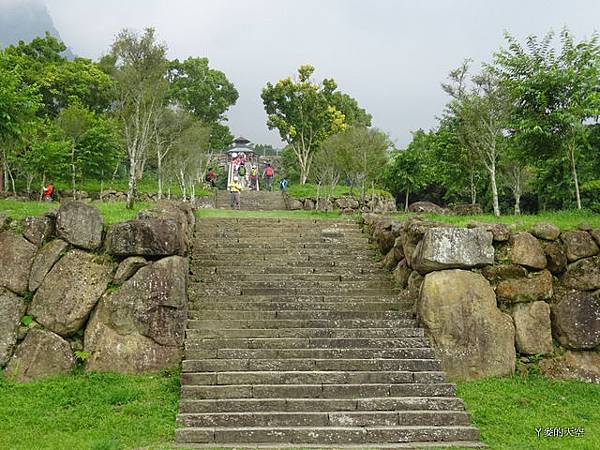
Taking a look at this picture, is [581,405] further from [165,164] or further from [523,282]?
[165,164]

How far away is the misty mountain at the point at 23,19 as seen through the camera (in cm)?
16038

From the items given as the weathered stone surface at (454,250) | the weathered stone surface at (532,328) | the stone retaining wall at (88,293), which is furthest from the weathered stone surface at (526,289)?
the stone retaining wall at (88,293)

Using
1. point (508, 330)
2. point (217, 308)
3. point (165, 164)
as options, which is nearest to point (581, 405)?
point (508, 330)

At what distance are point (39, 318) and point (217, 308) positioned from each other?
2.93 metres

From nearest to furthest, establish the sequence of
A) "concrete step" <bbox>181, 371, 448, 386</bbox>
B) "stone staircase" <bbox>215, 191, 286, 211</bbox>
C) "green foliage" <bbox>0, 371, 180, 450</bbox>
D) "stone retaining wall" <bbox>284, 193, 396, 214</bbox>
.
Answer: "green foliage" <bbox>0, 371, 180, 450</bbox>, "concrete step" <bbox>181, 371, 448, 386</bbox>, "stone retaining wall" <bbox>284, 193, 396, 214</bbox>, "stone staircase" <bbox>215, 191, 286, 211</bbox>

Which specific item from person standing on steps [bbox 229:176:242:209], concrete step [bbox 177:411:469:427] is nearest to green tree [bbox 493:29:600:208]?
concrete step [bbox 177:411:469:427]

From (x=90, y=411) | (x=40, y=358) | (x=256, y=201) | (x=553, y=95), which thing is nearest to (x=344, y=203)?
(x=256, y=201)

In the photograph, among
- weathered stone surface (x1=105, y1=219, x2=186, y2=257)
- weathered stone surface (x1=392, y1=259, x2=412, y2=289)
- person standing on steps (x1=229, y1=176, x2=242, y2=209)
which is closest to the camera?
weathered stone surface (x1=105, y1=219, x2=186, y2=257)

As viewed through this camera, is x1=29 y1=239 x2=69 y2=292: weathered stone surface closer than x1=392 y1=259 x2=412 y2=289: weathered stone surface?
Yes

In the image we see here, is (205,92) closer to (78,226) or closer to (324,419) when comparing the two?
(78,226)

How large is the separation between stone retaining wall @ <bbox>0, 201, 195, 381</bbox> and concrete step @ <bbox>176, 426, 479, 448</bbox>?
2016mm

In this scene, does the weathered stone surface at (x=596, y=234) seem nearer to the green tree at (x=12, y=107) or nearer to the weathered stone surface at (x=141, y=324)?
the weathered stone surface at (x=141, y=324)

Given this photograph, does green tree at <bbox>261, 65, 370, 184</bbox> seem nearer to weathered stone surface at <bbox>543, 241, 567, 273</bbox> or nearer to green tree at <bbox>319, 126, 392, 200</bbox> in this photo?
green tree at <bbox>319, 126, 392, 200</bbox>

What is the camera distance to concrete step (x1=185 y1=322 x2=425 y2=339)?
873 cm
